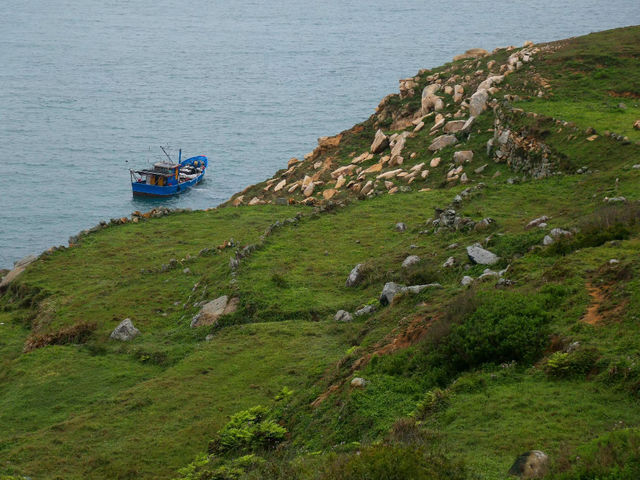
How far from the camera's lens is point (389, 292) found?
18812mm

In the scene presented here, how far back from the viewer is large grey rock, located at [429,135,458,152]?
118 feet

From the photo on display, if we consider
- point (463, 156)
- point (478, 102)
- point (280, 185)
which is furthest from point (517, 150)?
point (280, 185)

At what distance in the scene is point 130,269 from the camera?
30.4 meters

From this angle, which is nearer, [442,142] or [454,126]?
[442,142]

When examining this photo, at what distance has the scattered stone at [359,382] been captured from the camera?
1333cm

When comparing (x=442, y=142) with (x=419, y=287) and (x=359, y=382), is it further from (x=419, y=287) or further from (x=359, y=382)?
(x=359, y=382)

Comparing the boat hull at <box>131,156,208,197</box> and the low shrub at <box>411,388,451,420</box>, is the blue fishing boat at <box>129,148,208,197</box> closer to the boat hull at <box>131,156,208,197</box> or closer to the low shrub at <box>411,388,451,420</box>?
the boat hull at <box>131,156,208,197</box>

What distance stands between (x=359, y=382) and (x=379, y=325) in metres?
3.76

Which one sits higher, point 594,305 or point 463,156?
point 594,305

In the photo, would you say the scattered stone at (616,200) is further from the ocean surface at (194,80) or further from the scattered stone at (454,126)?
the ocean surface at (194,80)

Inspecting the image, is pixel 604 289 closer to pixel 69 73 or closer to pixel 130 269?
pixel 130 269

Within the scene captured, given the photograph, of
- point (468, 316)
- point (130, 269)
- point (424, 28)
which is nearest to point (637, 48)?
point (130, 269)

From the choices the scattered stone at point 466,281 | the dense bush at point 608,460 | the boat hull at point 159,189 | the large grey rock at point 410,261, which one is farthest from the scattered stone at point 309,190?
the dense bush at point 608,460

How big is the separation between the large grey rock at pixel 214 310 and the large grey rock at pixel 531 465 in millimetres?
13501
